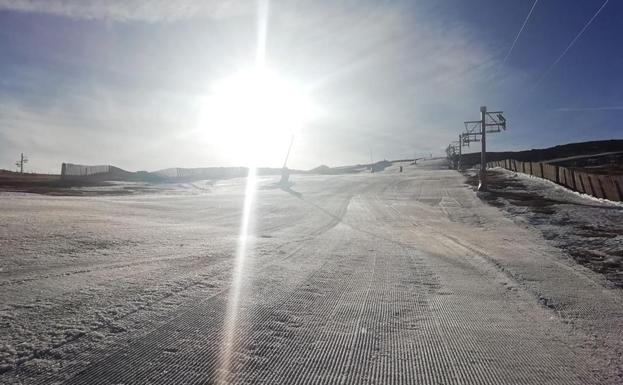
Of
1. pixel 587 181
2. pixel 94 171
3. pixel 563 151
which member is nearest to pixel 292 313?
pixel 587 181

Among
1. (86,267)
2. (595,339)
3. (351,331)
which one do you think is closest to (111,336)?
(351,331)

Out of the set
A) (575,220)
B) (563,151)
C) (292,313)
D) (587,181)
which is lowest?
(292,313)

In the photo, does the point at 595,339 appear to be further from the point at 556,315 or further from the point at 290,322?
the point at 290,322

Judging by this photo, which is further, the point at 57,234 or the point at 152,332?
the point at 57,234

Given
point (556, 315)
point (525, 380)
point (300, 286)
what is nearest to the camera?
point (525, 380)

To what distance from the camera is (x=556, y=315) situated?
484 centimetres

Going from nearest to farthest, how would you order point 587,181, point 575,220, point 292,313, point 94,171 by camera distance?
point 292,313, point 575,220, point 587,181, point 94,171

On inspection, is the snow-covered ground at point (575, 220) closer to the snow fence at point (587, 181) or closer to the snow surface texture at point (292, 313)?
the snow fence at point (587, 181)

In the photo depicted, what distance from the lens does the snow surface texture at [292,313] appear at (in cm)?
318

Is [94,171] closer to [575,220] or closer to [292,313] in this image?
[575,220]

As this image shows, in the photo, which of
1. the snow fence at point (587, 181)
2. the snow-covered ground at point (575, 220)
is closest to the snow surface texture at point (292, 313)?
the snow-covered ground at point (575, 220)

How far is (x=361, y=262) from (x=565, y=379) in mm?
4989

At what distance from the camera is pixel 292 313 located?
179 inches

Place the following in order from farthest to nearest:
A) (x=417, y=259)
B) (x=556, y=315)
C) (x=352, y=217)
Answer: (x=352, y=217), (x=417, y=259), (x=556, y=315)
